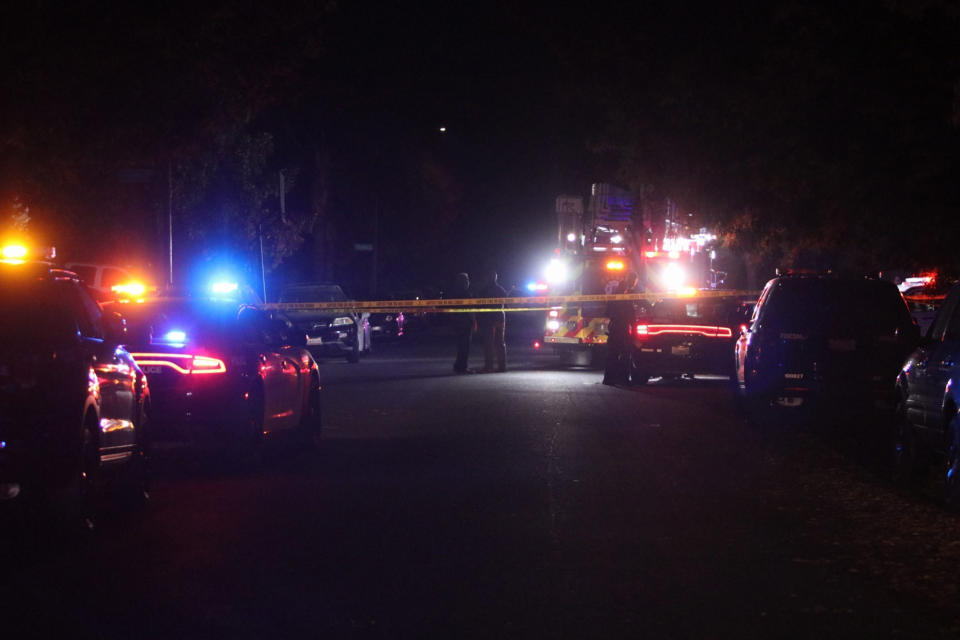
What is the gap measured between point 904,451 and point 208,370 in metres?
6.09

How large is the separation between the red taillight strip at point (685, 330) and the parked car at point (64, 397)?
43.0 feet

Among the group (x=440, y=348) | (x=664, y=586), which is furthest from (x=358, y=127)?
(x=664, y=586)

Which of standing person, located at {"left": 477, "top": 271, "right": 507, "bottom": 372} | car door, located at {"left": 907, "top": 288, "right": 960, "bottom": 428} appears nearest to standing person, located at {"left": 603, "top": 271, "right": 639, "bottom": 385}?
standing person, located at {"left": 477, "top": 271, "right": 507, "bottom": 372}

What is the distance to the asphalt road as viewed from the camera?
24.3 ft

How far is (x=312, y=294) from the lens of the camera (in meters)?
34.6

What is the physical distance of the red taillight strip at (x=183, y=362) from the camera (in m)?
13.2

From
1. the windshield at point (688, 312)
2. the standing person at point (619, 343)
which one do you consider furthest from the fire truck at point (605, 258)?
the windshield at point (688, 312)

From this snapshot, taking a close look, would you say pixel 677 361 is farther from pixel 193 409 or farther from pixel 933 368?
pixel 193 409

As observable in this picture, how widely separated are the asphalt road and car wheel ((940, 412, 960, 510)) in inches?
8.3

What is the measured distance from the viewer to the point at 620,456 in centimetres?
1436

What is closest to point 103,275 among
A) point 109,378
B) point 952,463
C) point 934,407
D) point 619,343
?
point 619,343

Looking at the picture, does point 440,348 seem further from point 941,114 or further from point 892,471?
point 892,471

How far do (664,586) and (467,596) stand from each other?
3.64ft

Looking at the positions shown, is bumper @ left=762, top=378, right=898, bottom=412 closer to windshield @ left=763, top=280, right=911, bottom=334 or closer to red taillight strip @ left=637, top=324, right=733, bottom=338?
windshield @ left=763, top=280, right=911, bottom=334
